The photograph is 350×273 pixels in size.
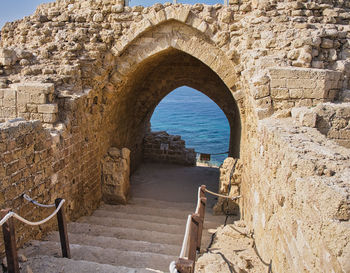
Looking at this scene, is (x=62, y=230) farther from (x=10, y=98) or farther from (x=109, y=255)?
(x=10, y=98)

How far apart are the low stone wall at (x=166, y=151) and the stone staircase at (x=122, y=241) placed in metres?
3.46

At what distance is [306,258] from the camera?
197 centimetres

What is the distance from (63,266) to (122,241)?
149 centimetres

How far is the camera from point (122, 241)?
15.4 ft

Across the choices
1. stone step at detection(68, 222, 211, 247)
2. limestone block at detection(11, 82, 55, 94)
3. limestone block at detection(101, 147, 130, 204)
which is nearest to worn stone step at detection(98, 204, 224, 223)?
limestone block at detection(101, 147, 130, 204)

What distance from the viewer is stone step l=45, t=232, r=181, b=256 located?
14.6 feet

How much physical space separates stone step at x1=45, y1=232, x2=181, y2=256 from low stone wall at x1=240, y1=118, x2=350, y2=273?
1.40 m

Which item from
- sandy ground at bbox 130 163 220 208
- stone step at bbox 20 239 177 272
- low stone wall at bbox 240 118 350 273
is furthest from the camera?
sandy ground at bbox 130 163 220 208

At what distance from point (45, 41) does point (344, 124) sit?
18.6 feet

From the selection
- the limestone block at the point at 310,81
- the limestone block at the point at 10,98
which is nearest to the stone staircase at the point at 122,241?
the limestone block at the point at 10,98

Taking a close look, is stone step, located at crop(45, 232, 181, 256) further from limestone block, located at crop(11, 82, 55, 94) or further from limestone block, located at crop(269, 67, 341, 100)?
limestone block, located at crop(269, 67, 341, 100)

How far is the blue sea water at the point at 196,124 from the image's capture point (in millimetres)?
27281

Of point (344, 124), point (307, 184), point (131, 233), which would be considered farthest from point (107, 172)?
point (307, 184)

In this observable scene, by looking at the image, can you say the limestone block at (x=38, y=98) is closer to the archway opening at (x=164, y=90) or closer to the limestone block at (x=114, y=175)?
the limestone block at (x=114, y=175)
